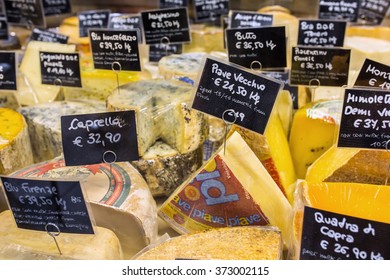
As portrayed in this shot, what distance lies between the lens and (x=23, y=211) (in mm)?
1093

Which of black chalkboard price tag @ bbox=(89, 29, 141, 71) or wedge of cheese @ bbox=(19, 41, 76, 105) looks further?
wedge of cheese @ bbox=(19, 41, 76, 105)

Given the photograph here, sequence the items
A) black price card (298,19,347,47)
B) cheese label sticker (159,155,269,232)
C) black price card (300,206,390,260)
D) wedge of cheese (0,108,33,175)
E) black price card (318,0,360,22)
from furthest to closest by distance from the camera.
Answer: black price card (318,0,360,22) → black price card (298,19,347,47) → wedge of cheese (0,108,33,175) → cheese label sticker (159,155,269,232) → black price card (300,206,390,260)

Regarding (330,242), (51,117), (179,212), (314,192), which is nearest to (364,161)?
(314,192)

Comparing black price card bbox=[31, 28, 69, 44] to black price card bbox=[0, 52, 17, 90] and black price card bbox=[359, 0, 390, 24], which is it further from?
black price card bbox=[359, 0, 390, 24]

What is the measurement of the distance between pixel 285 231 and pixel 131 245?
0.45 meters

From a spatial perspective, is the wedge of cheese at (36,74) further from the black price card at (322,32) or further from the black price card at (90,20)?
the black price card at (322,32)

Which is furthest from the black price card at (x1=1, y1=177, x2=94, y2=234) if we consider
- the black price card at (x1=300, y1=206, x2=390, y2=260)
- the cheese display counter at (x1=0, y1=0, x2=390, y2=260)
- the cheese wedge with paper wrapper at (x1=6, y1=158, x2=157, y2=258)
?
the black price card at (x1=300, y1=206, x2=390, y2=260)

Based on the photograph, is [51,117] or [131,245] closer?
[131,245]

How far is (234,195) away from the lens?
1287mm

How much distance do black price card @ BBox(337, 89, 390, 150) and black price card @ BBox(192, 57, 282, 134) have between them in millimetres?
192

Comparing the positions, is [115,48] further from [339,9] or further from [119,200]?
[339,9]

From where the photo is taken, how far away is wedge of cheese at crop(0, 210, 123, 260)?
1117 mm

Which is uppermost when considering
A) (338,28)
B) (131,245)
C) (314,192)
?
(338,28)
